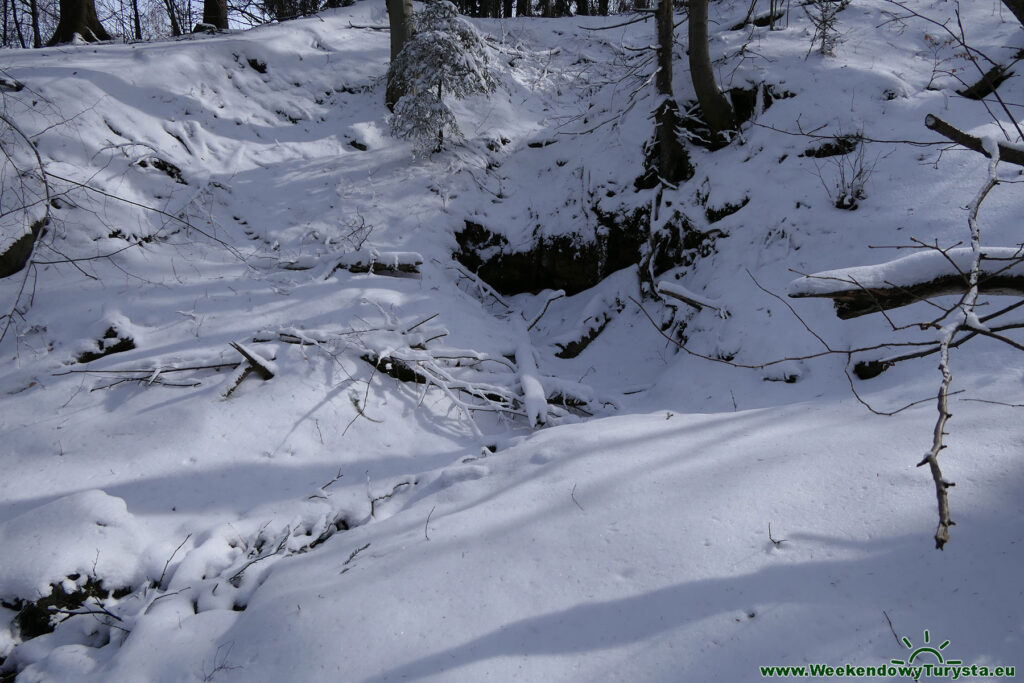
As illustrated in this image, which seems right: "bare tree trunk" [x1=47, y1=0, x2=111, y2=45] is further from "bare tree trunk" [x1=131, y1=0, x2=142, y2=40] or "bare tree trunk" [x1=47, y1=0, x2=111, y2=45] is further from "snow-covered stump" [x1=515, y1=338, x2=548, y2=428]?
"snow-covered stump" [x1=515, y1=338, x2=548, y2=428]

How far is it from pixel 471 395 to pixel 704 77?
17.1 ft

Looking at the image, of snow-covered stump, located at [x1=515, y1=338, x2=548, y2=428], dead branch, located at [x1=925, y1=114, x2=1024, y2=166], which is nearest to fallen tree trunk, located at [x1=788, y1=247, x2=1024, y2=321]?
dead branch, located at [x1=925, y1=114, x2=1024, y2=166]

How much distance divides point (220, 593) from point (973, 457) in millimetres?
3519

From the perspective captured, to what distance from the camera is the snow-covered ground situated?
74.1 inches

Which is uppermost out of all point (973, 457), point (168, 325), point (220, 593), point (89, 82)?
point (89, 82)

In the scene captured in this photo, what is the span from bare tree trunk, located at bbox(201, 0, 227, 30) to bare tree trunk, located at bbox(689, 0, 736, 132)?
9.26 metres

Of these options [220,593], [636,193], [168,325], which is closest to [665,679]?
[220,593]

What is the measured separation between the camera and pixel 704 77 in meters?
6.96

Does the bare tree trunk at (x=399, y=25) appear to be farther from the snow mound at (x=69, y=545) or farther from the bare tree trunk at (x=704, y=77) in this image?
the snow mound at (x=69, y=545)

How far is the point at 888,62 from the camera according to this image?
7.04 m

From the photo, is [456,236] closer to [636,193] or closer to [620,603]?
[636,193]

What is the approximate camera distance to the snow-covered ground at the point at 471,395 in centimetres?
188

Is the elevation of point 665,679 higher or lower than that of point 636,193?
lower

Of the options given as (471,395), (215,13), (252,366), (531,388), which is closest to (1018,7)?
(531,388)
